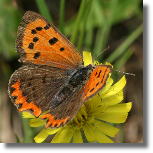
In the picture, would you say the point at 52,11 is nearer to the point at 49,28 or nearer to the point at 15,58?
the point at 15,58

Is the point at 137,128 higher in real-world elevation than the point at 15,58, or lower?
lower

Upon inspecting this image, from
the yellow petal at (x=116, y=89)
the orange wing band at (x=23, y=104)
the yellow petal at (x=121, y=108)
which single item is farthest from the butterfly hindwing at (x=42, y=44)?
the yellow petal at (x=121, y=108)

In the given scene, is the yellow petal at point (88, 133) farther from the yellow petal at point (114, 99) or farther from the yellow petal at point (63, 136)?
the yellow petal at point (114, 99)

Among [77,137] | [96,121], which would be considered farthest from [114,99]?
[77,137]

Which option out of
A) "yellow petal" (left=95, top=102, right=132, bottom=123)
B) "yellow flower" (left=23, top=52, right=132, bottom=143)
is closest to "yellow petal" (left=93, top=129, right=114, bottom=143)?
"yellow flower" (left=23, top=52, right=132, bottom=143)

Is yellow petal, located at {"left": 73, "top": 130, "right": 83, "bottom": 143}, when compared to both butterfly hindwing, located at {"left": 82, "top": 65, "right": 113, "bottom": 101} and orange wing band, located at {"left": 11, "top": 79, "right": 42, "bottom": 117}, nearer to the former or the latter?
orange wing band, located at {"left": 11, "top": 79, "right": 42, "bottom": 117}

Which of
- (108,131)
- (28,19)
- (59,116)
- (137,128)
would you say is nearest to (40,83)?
(59,116)

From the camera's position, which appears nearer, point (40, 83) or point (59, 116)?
point (59, 116)
